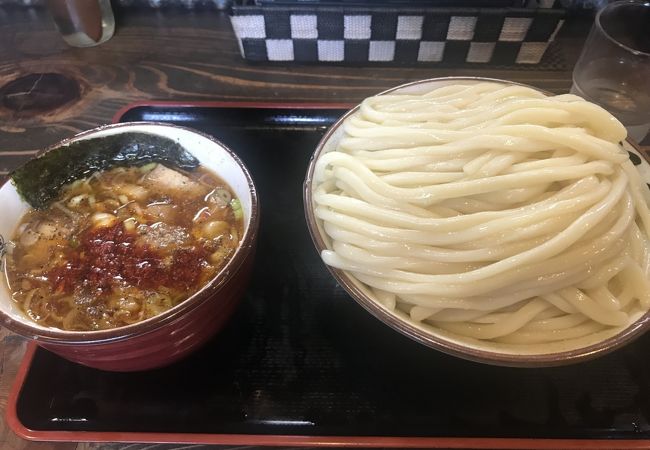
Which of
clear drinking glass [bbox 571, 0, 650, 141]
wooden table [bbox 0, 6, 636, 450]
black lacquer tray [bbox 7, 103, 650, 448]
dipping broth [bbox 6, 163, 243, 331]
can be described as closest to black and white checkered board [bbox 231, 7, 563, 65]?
wooden table [bbox 0, 6, 636, 450]

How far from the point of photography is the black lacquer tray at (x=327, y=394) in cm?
139

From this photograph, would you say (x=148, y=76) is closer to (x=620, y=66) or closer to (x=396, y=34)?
(x=396, y=34)

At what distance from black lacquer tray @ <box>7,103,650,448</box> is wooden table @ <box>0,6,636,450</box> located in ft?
3.82

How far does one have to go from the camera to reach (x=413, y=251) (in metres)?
1.37

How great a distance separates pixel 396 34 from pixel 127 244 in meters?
1.59

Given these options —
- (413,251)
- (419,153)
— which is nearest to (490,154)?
(419,153)

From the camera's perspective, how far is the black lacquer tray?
1.39 m

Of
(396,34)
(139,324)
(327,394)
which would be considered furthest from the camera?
(396,34)

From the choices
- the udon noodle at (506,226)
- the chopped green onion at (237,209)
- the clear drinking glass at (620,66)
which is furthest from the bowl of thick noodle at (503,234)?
the clear drinking glass at (620,66)

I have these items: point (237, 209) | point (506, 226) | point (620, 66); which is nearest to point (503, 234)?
point (506, 226)

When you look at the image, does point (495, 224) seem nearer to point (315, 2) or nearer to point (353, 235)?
point (353, 235)

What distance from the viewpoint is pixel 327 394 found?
147 cm

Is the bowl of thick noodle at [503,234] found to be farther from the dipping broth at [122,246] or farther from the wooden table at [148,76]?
the wooden table at [148,76]

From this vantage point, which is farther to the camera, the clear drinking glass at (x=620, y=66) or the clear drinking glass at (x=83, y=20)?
the clear drinking glass at (x=83, y=20)
